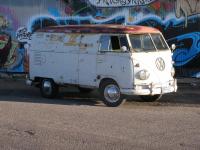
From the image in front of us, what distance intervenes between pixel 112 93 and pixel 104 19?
6.74 meters

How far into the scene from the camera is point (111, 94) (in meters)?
14.3

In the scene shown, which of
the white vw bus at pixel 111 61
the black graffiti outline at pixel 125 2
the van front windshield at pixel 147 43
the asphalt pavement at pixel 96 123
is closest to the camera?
the asphalt pavement at pixel 96 123

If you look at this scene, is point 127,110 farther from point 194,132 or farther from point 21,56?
point 21,56

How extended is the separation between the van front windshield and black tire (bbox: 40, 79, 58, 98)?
3.06 m

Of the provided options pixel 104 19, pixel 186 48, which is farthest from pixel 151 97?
pixel 104 19

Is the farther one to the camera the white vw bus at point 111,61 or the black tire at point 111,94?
the black tire at point 111,94

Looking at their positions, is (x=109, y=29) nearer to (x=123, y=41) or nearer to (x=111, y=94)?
(x=123, y=41)

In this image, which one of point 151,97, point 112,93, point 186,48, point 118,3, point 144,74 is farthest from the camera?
point 118,3

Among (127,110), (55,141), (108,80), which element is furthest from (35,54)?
(55,141)

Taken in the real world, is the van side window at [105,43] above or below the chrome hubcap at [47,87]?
above

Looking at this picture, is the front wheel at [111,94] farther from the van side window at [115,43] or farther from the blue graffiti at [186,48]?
the blue graffiti at [186,48]

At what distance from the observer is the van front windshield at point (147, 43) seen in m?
14.3

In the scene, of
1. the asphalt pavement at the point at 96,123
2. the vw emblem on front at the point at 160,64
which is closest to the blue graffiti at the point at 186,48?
the asphalt pavement at the point at 96,123

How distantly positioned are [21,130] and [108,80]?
13.6 ft
